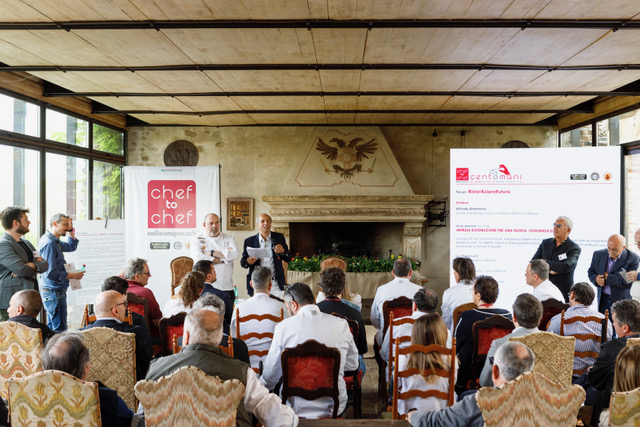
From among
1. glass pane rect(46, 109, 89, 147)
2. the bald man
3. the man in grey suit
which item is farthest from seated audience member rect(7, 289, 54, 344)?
the bald man

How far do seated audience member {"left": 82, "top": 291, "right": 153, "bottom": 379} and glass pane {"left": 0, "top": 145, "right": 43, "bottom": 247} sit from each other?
335 cm

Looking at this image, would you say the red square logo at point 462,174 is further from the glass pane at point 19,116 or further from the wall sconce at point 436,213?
the glass pane at point 19,116

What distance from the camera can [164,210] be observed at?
764 cm

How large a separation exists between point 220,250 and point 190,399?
170 inches

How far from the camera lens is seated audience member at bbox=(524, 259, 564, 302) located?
438 centimetres

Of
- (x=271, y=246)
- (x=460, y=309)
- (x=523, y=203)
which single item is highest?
(x=523, y=203)

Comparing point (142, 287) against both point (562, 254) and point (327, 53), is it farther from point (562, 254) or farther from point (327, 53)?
point (562, 254)

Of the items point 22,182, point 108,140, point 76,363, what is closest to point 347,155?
point 108,140

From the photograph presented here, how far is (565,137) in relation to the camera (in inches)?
350

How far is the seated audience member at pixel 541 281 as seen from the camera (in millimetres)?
4375

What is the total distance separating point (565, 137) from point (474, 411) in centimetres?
843

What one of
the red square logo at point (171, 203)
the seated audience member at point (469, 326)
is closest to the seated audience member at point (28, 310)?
the seated audience member at point (469, 326)

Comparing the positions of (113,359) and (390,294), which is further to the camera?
(390,294)

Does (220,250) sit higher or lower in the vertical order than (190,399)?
higher
